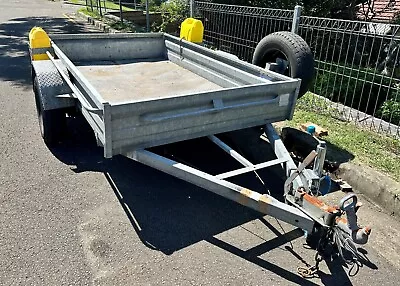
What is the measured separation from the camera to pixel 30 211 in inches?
130

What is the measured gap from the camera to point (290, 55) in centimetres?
432

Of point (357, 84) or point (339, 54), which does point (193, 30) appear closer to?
point (339, 54)

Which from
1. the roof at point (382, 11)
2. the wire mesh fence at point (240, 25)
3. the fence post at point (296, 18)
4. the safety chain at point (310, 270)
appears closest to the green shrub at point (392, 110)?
the fence post at point (296, 18)

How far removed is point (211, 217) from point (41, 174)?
1.87 metres

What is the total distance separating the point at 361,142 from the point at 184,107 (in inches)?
99.7

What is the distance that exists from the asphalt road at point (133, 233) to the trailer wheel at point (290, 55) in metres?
1.67

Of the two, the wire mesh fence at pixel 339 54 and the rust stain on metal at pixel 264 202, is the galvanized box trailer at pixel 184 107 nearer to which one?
the rust stain on metal at pixel 264 202

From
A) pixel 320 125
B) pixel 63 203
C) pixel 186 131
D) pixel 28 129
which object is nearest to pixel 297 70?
pixel 320 125

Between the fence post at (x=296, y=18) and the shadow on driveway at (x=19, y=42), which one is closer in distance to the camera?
the fence post at (x=296, y=18)

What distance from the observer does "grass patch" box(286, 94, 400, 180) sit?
3986 mm

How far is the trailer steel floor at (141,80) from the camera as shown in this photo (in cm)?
424

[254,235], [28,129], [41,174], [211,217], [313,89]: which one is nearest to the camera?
[254,235]

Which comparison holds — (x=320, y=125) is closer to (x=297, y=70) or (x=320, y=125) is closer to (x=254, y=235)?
(x=297, y=70)

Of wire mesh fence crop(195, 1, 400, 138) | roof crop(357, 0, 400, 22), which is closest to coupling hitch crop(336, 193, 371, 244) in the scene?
wire mesh fence crop(195, 1, 400, 138)
